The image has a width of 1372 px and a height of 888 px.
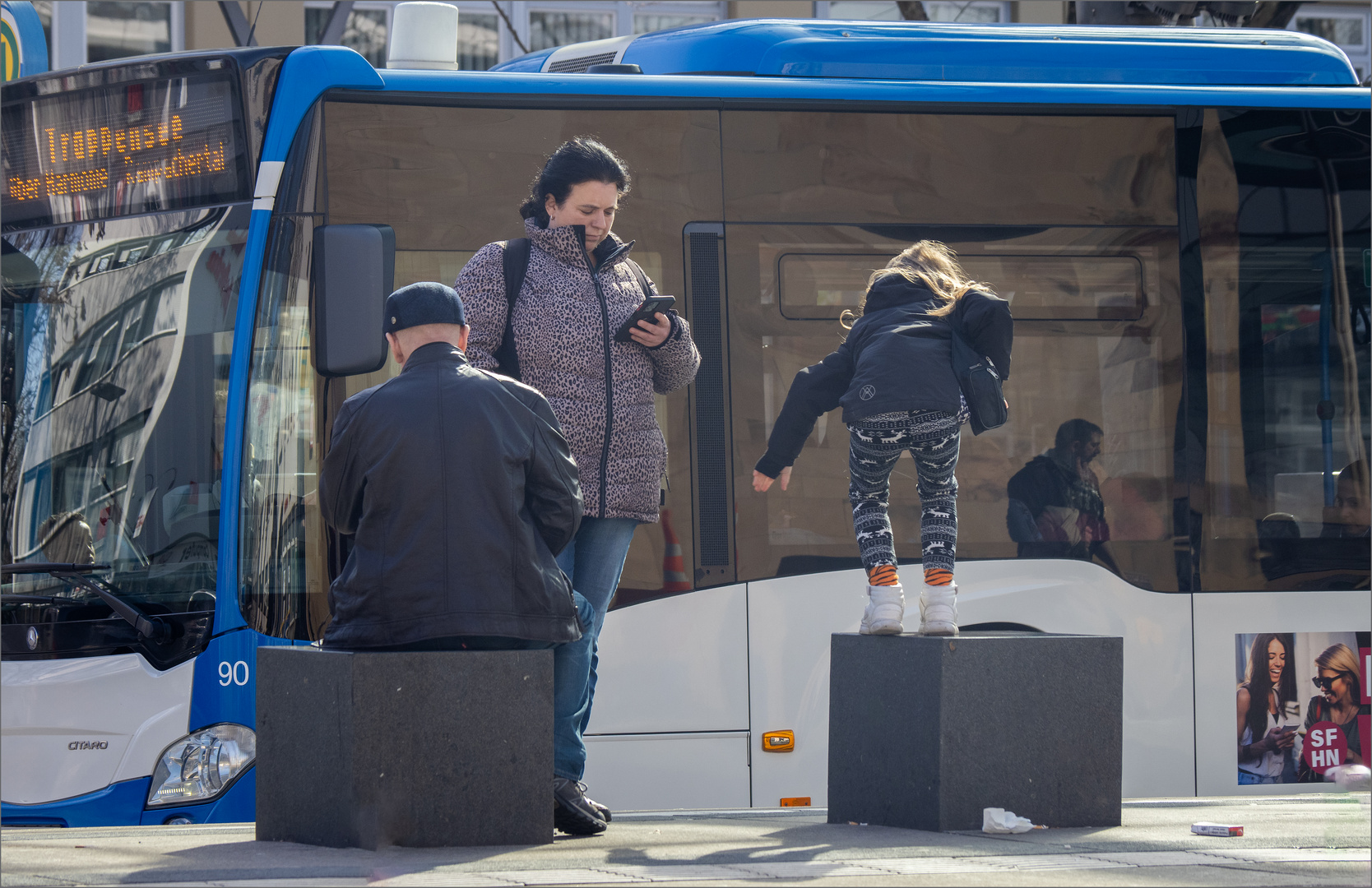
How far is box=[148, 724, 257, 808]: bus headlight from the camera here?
5.45 meters

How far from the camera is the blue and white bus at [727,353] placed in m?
5.56

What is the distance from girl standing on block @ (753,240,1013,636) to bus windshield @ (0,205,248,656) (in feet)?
7.50

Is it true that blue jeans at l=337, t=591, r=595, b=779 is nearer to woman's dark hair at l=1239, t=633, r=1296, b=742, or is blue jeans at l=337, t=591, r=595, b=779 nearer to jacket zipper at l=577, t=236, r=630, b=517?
jacket zipper at l=577, t=236, r=630, b=517

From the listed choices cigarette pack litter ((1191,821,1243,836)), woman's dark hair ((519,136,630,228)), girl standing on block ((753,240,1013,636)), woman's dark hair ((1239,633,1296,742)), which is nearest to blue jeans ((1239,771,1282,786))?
woman's dark hair ((1239,633,1296,742))

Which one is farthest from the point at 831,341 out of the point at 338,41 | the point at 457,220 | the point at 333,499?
the point at 338,41

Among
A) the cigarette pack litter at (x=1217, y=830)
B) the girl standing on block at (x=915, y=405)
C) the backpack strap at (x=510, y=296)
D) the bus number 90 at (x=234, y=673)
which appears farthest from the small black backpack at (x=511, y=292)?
the cigarette pack litter at (x=1217, y=830)

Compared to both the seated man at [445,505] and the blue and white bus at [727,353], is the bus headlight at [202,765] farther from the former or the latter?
the seated man at [445,505]

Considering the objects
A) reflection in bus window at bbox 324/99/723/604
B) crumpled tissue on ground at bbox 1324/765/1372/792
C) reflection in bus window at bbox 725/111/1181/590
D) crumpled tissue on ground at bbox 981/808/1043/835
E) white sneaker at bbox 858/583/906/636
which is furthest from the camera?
reflection in bus window at bbox 725/111/1181/590

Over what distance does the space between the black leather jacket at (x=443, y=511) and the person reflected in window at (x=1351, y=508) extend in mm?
3578

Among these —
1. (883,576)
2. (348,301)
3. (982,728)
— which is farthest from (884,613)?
(348,301)

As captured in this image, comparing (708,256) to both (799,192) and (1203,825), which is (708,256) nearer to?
(799,192)

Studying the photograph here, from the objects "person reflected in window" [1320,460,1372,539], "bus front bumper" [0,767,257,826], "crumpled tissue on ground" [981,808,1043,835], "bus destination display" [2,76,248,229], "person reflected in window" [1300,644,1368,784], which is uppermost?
"bus destination display" [2,76,248,229]

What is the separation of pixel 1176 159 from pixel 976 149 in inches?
32.5

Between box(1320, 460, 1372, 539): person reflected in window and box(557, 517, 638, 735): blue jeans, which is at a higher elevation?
box(1320, 460, 1372, 539): person reflected in window
